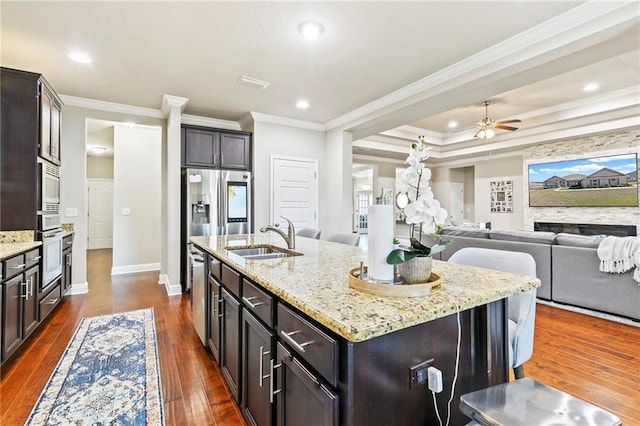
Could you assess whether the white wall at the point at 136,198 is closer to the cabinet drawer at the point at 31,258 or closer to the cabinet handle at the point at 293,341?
the cabinet drawer at the point at 31,258

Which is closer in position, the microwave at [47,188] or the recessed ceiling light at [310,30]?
the recessed ceiling light at [310,30]

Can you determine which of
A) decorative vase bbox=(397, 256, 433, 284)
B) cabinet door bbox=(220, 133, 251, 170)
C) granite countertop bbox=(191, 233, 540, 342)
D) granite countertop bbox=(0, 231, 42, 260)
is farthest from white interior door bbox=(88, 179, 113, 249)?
decorative vase bbox=(397, 256, 433, 284)

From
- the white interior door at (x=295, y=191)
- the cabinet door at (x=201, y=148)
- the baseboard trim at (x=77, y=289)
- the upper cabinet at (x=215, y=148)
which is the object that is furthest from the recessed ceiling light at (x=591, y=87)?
the baseboard trim at (x=77, y=289)

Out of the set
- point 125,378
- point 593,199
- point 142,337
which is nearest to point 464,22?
point 125,378

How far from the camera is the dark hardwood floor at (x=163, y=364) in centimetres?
179

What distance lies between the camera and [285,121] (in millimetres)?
5043

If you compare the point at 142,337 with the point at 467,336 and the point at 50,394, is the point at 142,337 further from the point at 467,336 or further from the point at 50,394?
the point at 467,336

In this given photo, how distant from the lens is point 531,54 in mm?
2635

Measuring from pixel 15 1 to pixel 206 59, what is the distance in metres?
1.35

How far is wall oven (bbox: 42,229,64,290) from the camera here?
9.66ft

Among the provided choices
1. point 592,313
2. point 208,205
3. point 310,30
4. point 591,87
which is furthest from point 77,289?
point 591,87

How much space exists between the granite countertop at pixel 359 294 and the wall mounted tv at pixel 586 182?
640 cm

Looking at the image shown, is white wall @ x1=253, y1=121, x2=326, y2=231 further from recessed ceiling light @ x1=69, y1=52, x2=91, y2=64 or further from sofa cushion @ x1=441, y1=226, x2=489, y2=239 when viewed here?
sofa cushion @ x1=441, y1=226, x2=489, y2=239

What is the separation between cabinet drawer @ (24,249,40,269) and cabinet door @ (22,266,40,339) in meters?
0.05
